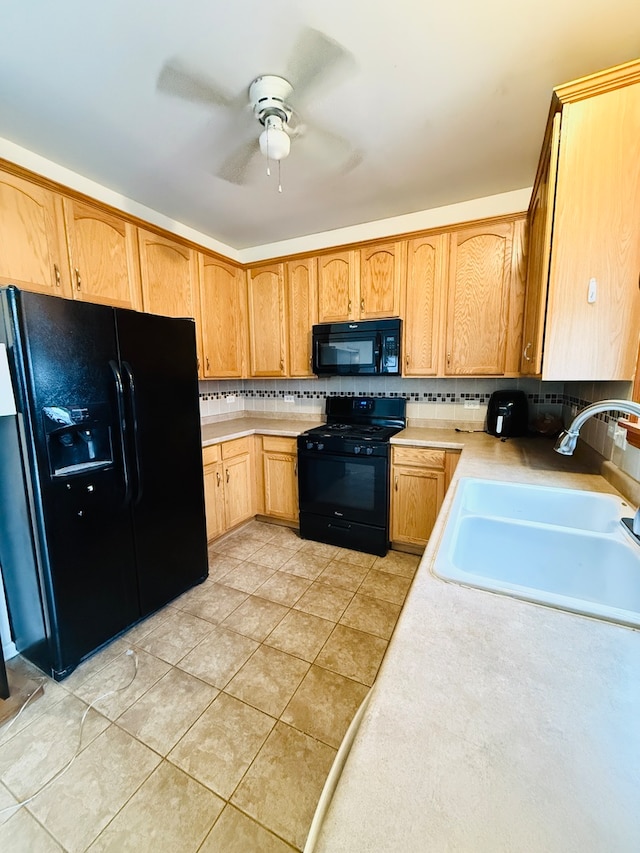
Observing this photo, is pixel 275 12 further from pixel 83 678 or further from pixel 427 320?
pixel 83 678

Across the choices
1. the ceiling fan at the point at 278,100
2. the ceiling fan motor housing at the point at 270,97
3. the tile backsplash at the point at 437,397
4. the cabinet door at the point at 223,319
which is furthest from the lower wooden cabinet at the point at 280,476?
the ceiling fan motor housing at the point at 270,97

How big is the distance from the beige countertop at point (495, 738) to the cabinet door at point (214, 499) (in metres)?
2.11

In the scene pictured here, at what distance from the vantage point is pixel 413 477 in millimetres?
2402

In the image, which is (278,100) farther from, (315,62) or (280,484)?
(280,484)

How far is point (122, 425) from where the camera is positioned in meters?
1.69

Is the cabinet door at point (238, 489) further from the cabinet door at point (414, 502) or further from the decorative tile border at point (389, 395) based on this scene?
the cabinet door at point (414, 502)

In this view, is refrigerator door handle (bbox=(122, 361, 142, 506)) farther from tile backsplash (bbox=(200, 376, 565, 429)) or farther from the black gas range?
tile backsplash (bbox=(200, 376, 565, 429))

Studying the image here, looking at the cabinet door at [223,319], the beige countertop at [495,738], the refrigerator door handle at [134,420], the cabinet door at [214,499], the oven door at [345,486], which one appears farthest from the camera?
the cabinet door at [223,319]

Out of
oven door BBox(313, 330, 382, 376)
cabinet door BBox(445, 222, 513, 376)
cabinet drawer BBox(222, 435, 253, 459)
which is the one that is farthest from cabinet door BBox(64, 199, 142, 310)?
cabinet door BBox(445, 222, 513, 376)

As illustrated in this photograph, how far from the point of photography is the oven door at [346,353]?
8.52ft

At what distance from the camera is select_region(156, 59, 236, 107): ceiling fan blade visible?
4.30 feet

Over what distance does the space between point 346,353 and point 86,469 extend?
1874 millimetres

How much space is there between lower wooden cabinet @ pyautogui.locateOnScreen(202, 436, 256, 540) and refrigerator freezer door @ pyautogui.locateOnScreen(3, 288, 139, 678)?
2.74 ft

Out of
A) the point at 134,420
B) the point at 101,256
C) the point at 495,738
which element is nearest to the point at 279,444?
the point at 134,420
